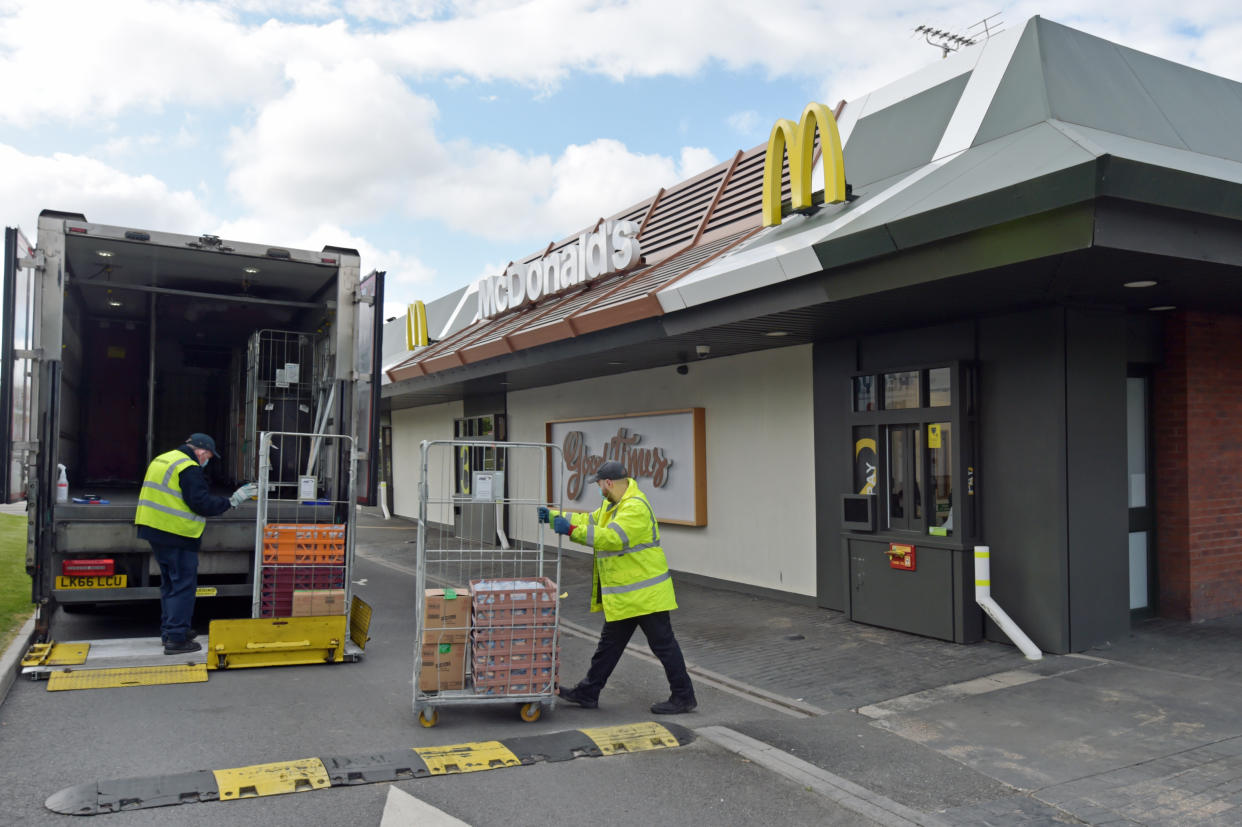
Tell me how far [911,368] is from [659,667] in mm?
3702

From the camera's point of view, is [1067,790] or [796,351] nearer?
[1067,790]

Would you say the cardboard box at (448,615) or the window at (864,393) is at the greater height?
the window at (864,393)

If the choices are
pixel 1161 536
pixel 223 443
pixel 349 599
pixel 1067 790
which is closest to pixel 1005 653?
pixel 1161 536

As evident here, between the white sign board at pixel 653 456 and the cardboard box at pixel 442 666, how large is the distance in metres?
5.21

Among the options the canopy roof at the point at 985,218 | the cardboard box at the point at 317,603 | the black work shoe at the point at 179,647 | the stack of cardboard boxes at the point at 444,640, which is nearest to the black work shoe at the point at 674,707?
the stack of cardboard boxes at the point at 444,640

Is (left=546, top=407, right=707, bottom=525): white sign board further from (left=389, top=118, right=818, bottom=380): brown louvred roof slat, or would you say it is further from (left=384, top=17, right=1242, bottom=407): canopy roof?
(left=389, top=118, right=818, bottom=380): brown louvred roof slat

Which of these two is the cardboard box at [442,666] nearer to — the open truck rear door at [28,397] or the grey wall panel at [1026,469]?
the open truck rear door at [28,397]

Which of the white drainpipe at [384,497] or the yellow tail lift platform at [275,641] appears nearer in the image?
the yellow tail lift platform at [275,641]

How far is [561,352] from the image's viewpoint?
11.9 meters

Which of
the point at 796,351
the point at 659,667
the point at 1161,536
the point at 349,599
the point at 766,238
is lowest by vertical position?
the point at 659,667

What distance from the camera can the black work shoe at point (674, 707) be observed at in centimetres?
629

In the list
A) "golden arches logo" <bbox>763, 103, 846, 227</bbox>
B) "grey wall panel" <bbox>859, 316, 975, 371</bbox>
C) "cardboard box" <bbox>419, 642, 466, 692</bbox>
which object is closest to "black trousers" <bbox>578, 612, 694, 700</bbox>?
"cardboard box" <bbox>419, 642, 466, 692</bbox>

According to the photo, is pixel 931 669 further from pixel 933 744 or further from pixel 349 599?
pixel 349 599

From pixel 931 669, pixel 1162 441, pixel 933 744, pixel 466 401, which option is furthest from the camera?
pixel 466 401
